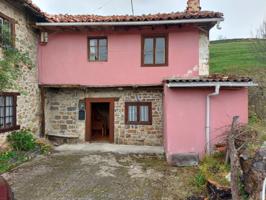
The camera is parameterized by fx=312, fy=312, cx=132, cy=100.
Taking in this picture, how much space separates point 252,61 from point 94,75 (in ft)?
48.1

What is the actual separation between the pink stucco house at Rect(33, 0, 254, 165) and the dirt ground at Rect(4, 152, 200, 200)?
269 cm

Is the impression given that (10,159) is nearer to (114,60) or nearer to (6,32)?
(6,32)

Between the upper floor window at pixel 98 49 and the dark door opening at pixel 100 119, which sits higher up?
the upper floor window at pixel 98 49

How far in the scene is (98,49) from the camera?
1343 cm

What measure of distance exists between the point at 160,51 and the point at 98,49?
8.74ft

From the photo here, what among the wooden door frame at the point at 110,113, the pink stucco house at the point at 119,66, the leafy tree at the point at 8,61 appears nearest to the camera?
the leafy tree at the point at 8,61

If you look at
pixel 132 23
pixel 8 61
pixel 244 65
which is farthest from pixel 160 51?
pixel 244 65

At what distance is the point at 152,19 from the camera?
1223 cm

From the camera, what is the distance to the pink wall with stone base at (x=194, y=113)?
34.0 feet

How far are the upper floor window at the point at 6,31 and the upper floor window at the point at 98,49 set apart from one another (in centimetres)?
336

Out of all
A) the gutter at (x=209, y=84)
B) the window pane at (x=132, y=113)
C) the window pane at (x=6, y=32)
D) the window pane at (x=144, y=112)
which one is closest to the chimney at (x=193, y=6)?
the window pane at (x=144, y=112)

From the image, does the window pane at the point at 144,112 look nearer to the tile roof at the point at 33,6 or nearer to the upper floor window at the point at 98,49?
the upper floor window at the point at 98,49

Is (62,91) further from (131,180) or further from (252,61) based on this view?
(252,61)

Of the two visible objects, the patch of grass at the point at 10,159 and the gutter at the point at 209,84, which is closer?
the patch of grass at the point at 10,159
